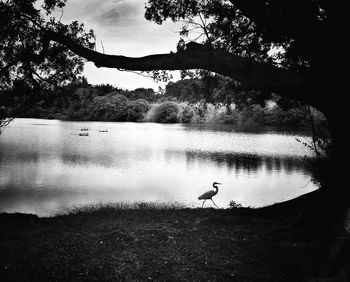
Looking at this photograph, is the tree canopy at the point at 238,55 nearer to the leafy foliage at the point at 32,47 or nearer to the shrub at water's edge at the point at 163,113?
the leafy foliage at the point at 32,47

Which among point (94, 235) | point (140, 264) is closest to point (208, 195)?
point (94, 235)

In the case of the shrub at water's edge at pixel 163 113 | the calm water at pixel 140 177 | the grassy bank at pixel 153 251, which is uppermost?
the shrub at water's edge at pixel 163 113

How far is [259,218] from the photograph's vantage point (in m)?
8.47

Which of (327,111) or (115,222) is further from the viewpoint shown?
(115,222)

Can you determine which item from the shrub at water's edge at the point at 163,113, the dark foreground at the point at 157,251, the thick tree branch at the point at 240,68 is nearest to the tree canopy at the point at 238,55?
the thick tree branch at the point at 240,68

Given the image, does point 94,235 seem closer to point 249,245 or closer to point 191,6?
point 249,245

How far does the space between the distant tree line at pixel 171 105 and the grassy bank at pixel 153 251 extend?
4.04 metres

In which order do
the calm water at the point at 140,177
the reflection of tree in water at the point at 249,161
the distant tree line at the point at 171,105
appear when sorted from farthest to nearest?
the reflection of tree in water at the point at 249,161 → the calm water at the point at 140,177 → the distant tree line at the point at 171,105

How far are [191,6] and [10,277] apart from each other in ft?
28.7

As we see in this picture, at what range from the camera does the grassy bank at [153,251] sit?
5391 millimetres

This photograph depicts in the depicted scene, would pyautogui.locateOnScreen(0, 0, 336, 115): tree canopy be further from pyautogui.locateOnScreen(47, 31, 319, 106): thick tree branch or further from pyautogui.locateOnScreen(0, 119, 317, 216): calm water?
pyautogui.locateOnScreen(0, 119, 317, 216): calm water

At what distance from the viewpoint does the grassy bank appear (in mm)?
5391

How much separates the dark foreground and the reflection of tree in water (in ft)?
73.2

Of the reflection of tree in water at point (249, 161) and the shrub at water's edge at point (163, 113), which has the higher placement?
the shrub at water's edge at point (163, 113)
